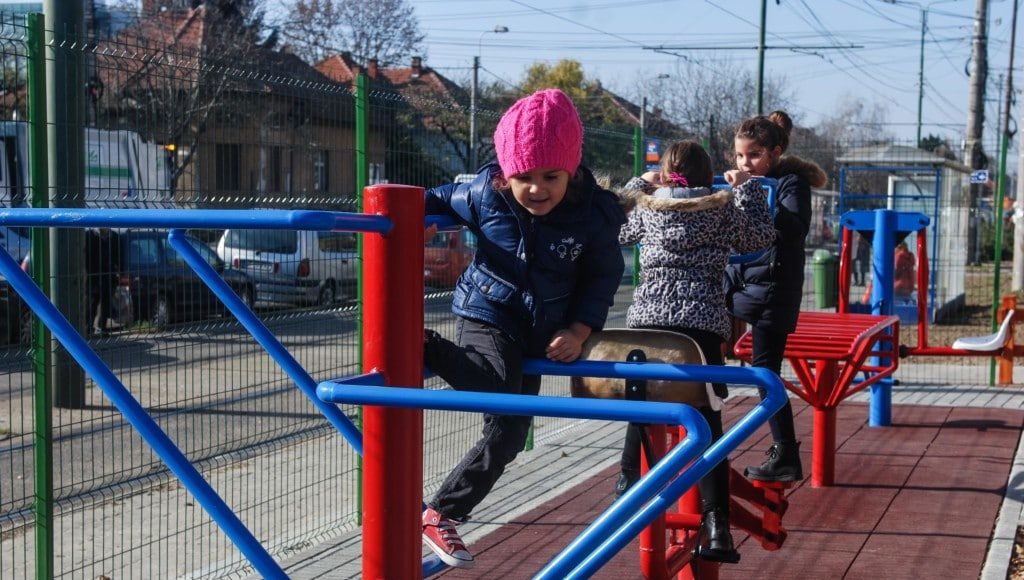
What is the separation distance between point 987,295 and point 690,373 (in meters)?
17.8

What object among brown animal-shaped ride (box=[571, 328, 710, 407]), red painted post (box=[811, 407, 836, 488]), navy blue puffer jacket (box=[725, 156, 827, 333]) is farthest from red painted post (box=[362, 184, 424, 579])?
red painted post (box=[811, 407, 836, 488])

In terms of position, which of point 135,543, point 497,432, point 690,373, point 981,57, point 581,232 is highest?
point 981,57

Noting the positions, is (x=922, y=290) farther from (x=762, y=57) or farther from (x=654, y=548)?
(x=762, y=57)

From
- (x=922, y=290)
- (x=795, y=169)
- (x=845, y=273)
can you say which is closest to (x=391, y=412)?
(x=795, y=169)

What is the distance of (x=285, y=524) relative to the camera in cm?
609

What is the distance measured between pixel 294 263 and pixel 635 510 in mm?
3714

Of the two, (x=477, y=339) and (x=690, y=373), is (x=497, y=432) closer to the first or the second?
(x=477, y=339)

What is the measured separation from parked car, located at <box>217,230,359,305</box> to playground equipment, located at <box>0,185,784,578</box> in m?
3.01

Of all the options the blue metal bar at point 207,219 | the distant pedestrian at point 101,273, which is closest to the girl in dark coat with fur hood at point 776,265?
the distant pedestrian at point 101,273

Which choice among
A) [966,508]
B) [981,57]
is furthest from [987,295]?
[966,508]

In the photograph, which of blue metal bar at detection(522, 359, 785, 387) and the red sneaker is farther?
the red sneaker

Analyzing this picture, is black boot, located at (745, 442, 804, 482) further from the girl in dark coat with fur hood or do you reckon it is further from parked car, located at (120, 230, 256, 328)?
parked car, located at (120, 230, 256, 328)

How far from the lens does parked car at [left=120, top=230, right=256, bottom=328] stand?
16.0ft

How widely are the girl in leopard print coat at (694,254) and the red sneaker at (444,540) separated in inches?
44.5
